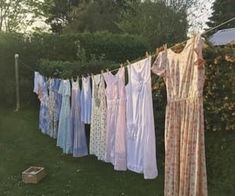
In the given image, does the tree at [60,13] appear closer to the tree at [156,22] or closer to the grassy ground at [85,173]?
the tree at [156,22]

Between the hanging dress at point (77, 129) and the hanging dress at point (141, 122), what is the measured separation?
256cm

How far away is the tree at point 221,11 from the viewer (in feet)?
115

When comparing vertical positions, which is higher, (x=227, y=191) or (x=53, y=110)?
(x=53, y=110)

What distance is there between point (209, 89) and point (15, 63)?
29.0 feet

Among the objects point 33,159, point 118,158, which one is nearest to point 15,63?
point 33,159

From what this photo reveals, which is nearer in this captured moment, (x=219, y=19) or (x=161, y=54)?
(x=161, y=54)

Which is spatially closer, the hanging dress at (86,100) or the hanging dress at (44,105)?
the hanging dress at (86,100)

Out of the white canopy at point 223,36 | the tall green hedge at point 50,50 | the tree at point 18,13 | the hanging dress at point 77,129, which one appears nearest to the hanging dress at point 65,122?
the hanging dress at point 77,129

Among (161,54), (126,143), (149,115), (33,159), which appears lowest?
(33,159)

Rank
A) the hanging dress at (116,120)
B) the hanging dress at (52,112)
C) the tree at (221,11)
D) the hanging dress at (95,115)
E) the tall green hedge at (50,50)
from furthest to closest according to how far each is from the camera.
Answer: the tree at (221,11)
the tall green hedge at (50,50)
the hanging dress at (52,112)
the hanging dress at (95,115)
the hanging dress at (116,120)

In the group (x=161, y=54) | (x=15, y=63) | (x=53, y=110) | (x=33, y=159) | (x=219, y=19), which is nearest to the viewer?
(x=161, y=54)

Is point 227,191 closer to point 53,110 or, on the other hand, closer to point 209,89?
point 209,89

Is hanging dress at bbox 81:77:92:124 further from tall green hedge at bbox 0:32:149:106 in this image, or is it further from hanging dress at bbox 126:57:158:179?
tall green hedge at bbox 0:32:149:106

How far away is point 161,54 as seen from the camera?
5359mm
